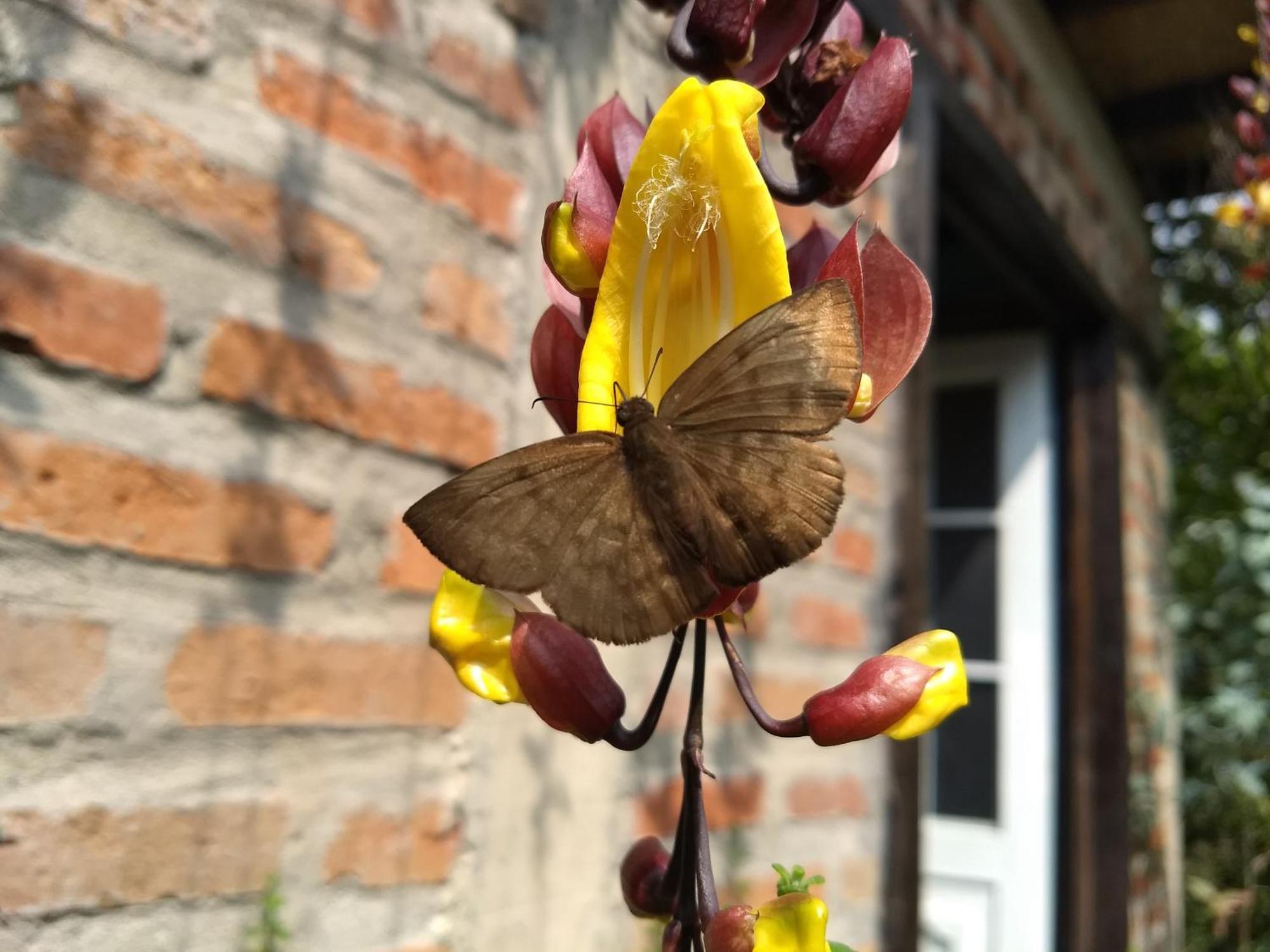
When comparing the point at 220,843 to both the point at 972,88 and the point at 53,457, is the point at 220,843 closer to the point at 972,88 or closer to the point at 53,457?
the point at 53,457

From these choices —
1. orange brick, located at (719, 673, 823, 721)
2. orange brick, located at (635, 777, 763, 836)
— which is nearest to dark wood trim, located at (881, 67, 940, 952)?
orange brick, located at (719, 673, 823, 721)

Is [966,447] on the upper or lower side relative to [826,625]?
upper

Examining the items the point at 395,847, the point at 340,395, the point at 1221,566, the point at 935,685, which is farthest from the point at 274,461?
the point at 1221,566

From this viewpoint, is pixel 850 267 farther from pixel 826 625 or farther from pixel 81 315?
pixel 826 625

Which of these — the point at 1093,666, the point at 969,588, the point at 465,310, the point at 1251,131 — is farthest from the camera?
the point at 969,588

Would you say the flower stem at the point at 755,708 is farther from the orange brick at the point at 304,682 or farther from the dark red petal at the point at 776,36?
the orange brick at the point at 304,682

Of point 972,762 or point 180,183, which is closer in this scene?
point 180,183

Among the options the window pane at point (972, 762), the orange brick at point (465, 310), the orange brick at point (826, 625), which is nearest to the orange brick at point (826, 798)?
the orange brick at point (826, 625)
